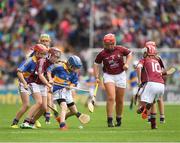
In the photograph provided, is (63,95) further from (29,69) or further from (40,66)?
(29,69)

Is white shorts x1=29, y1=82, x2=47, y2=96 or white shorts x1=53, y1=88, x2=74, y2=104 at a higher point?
white shorts x1=29, y1=82, x2=47, y2=96

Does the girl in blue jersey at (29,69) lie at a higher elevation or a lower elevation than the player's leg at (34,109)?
higher

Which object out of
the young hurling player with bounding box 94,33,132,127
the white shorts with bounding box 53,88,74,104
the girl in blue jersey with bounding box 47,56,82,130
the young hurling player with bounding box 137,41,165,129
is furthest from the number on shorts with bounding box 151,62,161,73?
the white shorts with bounding box 53,88,74,104

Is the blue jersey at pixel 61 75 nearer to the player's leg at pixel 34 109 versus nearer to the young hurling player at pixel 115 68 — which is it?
the player's leg at pixel 34 109

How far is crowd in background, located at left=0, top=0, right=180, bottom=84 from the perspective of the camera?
40.2m

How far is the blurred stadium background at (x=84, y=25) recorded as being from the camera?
131 feet

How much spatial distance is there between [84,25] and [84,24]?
0.08 metres

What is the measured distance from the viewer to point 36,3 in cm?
4178

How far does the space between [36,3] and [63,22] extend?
6.27 ft

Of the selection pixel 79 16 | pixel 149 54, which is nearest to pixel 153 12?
pixel 79 16

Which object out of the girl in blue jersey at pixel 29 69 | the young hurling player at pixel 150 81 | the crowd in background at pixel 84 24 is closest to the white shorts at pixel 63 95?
the girl in blue jersey at pixel 29 69

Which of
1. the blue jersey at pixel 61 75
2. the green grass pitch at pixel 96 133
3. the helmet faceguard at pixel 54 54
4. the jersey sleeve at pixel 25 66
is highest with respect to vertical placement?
the helmet faceguard at pixel 54 54

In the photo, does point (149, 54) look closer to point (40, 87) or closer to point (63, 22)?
point (40, 87)

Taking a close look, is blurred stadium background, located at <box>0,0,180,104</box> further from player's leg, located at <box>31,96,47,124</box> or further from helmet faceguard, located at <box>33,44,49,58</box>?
helmet faceguard, located at <box>33,44,49,58</box>
